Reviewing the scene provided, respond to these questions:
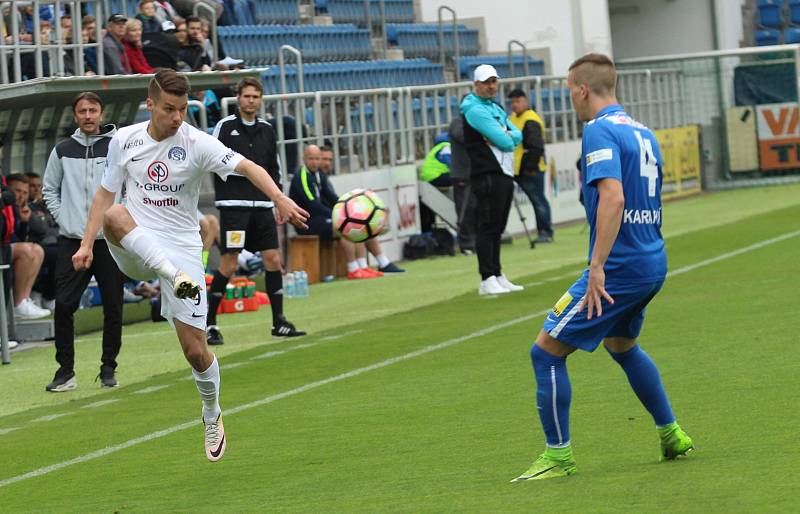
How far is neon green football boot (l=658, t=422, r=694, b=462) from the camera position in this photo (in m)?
6.73

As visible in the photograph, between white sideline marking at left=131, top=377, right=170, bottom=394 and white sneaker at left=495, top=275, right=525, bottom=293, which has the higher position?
white sneaker at left=495, top=275, right=525, bottom=293

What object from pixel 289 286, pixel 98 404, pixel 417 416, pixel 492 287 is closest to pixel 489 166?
pixel 492 287

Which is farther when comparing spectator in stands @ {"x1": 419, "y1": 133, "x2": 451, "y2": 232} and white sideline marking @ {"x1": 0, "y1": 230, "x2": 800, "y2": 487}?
spectator in stands @ {"x1": 419, "y1": 133, "x2": 451, "y2": 232}

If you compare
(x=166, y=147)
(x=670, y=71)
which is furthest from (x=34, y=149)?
(x=670, y=71)

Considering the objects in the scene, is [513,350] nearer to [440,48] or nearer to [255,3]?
[255,3]

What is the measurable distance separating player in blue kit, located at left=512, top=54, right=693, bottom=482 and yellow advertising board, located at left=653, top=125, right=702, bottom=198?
82.4 feet

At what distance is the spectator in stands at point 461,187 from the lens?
2091 cm

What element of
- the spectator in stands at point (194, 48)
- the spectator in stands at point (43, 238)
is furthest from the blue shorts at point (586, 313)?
the spectator in stands at point (194, 48)

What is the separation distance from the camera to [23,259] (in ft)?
50.0

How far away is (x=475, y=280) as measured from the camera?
1767 cm

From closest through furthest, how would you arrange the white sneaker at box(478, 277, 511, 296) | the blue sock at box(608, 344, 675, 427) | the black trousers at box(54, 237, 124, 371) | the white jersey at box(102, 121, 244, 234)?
1. the blue sock at box(608, 344, 675, 427)
2. the white jersey at box(102, 121, 244, 234)
3. the black trousers at box(54, 237, 124, 371)
4. the white sneaker at box(478, 277, 511, 296)

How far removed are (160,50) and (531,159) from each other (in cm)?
569

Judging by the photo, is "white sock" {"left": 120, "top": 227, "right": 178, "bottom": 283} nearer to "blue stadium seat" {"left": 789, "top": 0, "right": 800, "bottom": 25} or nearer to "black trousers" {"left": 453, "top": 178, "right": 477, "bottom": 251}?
"black trousers" {"left": 453, "top": 178, "right": 477, "bottom": 251}

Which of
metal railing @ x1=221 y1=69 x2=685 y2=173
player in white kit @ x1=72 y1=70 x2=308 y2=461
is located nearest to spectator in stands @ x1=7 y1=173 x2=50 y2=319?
metal railing @ x1=221 y1=69 x2=685 y2=173
